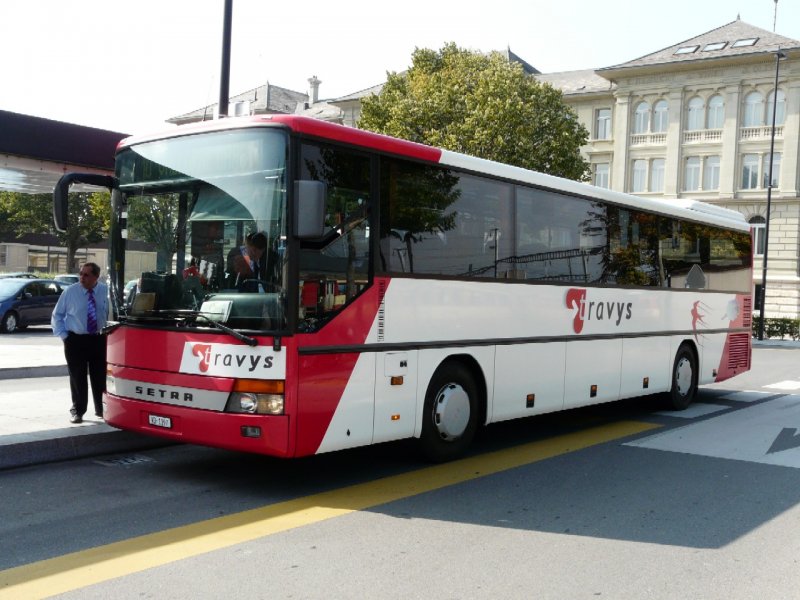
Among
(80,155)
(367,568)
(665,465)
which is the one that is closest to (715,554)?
(367,568)

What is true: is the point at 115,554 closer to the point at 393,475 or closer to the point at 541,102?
the point at 393,475

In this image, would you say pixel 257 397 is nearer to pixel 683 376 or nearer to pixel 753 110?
pixel 683 376

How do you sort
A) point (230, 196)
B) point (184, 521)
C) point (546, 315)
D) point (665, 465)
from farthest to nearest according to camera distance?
1. point (546, 315)
2. point (665, 465)
3. point (230, 196)
4. point (184, 521)

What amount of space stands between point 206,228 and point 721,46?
→ 59.1 meters

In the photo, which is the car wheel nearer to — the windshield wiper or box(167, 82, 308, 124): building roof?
the windshield wiper

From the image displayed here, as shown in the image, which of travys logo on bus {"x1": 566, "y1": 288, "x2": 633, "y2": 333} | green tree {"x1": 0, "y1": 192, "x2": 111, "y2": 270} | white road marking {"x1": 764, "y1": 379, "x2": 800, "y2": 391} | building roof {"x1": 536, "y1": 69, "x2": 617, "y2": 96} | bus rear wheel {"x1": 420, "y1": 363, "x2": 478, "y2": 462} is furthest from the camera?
building roof {"x1": 536, "y1": 69, "x2": 617, "y2": 96}

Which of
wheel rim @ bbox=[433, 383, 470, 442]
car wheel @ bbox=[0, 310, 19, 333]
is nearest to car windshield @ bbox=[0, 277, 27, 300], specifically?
car wheel @ bbox=[0, 310, 19, 333]

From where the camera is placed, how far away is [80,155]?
10.6 meters

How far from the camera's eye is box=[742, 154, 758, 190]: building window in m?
57.5

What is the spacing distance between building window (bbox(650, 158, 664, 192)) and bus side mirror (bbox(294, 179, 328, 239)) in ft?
190

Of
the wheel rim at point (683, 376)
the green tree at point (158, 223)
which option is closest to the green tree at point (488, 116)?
the wheel rim at point (683, 376)

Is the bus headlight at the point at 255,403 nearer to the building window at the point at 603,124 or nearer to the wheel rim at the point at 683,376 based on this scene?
the wheel rim at the point at 683,376

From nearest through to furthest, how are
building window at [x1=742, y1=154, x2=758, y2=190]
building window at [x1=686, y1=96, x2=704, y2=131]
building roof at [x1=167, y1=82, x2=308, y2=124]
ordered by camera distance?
building window at [x1=742, y1=154, x2=758, y2=190]
building window at [x1=686, y1=96, x2=704, y2=131]
building roof at [x1=167, y1=82, x2=308, y2=124]

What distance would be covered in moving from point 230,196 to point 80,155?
14.1 ft
